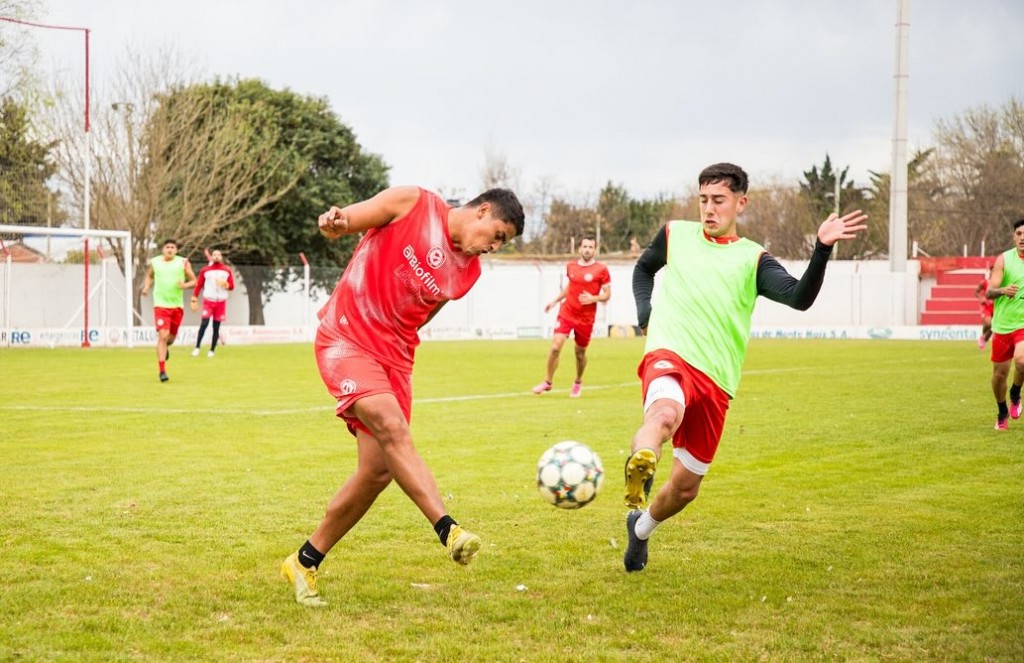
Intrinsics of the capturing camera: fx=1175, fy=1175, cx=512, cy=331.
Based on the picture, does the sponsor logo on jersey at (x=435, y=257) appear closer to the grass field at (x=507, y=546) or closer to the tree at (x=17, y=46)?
the grass field at (x=507, y=546)

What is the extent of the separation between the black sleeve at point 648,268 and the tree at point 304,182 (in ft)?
118

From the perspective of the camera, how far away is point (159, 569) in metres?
6.19

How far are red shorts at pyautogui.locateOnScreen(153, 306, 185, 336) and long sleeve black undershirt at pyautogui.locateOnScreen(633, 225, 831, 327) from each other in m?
14.0

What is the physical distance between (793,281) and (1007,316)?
7.86 meters

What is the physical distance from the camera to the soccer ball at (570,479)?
5648 mm

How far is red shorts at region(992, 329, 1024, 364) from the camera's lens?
1314 centimetres

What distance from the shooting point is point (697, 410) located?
6289 millimetres

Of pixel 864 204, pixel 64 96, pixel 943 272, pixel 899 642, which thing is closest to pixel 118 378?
pixel 899 642

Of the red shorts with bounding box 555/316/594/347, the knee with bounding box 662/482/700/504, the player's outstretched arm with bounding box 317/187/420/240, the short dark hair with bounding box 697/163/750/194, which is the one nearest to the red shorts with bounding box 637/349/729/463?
the knee with bounding box 662/482/700/504

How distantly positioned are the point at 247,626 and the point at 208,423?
27.4 feet

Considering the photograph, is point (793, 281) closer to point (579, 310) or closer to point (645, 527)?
point (645, 527)

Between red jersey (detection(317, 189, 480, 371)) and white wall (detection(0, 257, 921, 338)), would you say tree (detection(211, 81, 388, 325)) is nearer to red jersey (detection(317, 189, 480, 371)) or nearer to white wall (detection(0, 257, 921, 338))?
white wall (detection(0, 257, 921, 338))

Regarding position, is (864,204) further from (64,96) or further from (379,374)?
(379,374)

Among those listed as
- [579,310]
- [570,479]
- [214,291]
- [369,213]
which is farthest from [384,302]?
[214,291]
